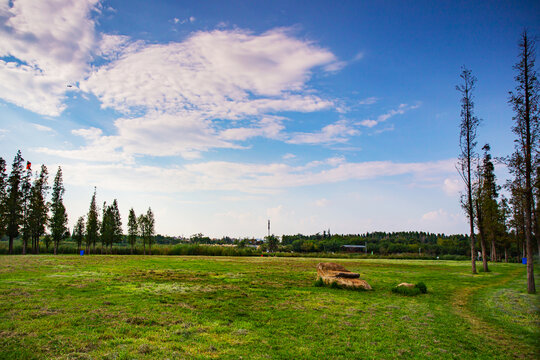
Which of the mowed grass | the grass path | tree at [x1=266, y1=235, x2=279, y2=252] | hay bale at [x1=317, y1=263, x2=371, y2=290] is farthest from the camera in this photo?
tree at [x1=266, y1=235, x2=279, y2=252]

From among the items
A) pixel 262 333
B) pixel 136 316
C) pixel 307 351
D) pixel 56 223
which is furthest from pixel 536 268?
pixel 56 223

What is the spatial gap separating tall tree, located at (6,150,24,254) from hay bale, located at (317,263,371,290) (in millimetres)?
61792

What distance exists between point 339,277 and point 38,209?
66915 mm

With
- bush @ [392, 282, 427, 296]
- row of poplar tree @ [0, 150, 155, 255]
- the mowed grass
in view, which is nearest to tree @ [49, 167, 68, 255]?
row of poplar tree @ [0, 150, 155, 255]

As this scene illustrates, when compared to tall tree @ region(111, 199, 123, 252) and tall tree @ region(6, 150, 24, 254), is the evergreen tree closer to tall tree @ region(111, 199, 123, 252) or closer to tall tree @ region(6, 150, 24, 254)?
tall tree @ region(111, 199, 123, 252)

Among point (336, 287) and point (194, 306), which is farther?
point (336, 287)

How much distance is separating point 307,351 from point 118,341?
5785 millimetres

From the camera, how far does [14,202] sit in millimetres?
61219

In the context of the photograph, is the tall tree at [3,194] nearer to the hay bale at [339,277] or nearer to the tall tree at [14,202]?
the tall tree at [14,202]

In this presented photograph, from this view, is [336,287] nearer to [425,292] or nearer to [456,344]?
[425,292]

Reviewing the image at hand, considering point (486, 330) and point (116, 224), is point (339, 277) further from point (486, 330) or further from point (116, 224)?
point (116, 224)

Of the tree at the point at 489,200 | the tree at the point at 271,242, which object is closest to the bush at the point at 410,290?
the tree at the point at 489,200

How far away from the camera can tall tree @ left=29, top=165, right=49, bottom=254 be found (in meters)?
64.1

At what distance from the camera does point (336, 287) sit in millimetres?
21828
